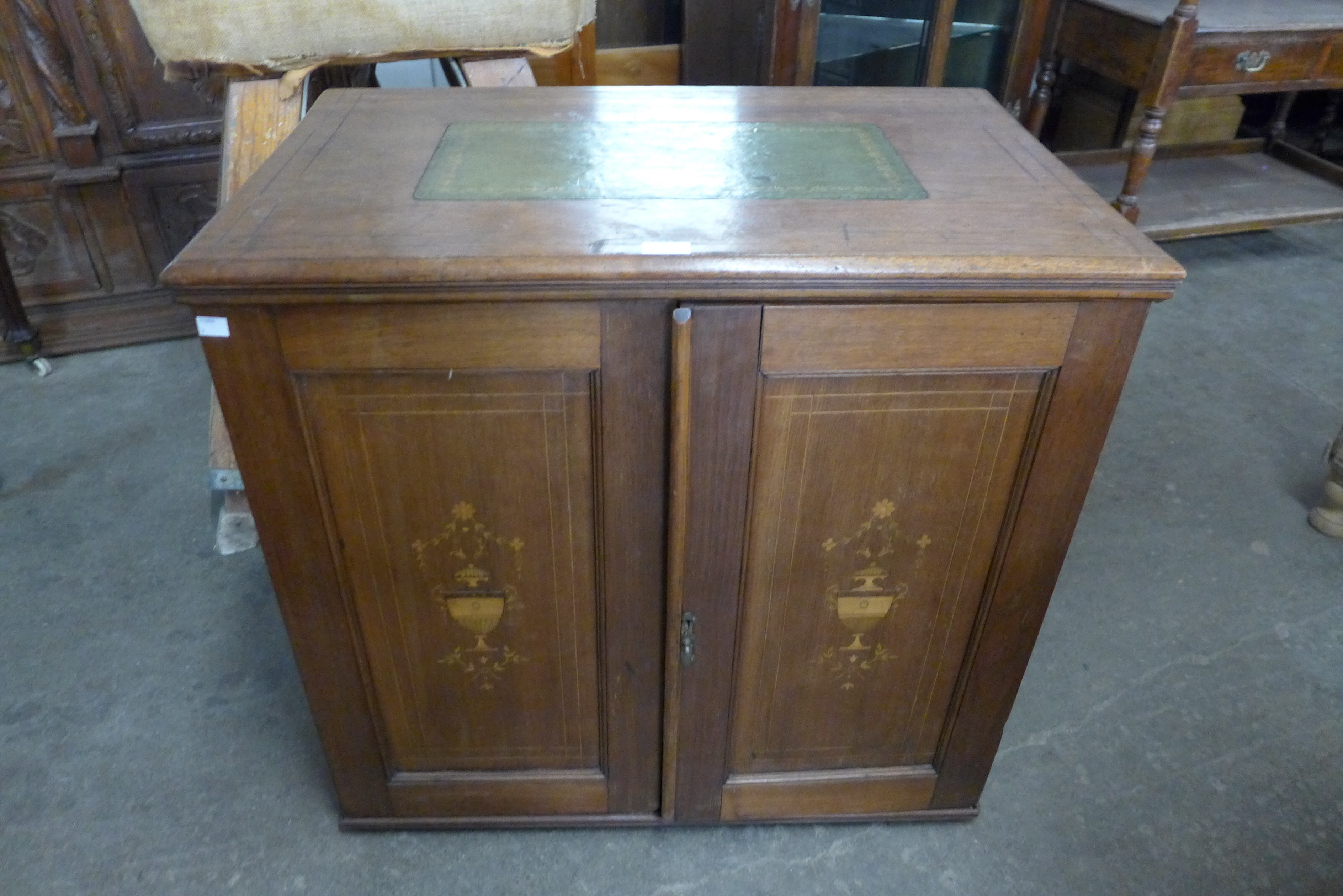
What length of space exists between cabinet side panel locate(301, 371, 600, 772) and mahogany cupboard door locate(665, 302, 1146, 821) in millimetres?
120

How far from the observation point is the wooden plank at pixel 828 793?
1.25m

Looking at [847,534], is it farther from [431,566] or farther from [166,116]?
[166,116]

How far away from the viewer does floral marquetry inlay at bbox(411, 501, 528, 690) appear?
101 cm

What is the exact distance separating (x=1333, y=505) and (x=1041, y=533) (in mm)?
1254

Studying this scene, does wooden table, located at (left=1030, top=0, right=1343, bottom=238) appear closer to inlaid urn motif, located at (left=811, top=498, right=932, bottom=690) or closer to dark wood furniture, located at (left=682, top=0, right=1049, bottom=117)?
dark wood furniture, located at (left=682, top=0, right=1049, bottom=117)

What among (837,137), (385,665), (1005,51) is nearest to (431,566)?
(385,665)

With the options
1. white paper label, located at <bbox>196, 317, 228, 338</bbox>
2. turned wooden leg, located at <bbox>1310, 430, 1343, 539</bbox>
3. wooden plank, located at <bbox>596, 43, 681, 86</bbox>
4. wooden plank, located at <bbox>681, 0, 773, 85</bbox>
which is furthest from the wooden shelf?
white paper label, located at <bbox>196, 317, 228, 338</bbox>

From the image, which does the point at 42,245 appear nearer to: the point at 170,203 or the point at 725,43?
the point at 170,203

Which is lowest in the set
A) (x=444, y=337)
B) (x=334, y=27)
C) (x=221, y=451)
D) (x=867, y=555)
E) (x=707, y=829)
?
(x=707, y=829)

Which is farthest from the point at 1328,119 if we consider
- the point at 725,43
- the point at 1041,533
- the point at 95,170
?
the point at 95,170

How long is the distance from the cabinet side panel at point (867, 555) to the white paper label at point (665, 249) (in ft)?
0.51

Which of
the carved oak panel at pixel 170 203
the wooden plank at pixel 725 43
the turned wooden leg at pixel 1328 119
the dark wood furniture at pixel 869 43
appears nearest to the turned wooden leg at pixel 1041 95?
the dark wood furniture at pixel 869 43

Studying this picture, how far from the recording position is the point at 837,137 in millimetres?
1147

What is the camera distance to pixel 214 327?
85 centimetres
